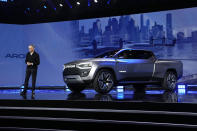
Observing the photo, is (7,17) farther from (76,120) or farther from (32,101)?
(76,120)

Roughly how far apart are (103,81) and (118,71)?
1.93 ft

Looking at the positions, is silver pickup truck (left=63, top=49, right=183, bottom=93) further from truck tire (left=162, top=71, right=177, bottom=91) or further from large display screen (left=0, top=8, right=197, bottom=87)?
large display screen (left=0, top=8, right=197, bottom=87)

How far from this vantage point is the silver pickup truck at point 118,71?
326 inches

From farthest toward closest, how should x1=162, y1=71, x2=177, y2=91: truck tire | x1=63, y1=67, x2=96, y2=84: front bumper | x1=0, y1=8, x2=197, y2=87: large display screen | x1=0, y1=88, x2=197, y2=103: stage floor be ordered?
x1=0, y1=8, x2=197, y2=87: large display screen → x1=162, y1=71, x2=177, y2=91: truck tire → x1=63, y1=67, x2=96, y2=84: front bumper → x1=0, y1=88, x2=197, y2=103: stage floor

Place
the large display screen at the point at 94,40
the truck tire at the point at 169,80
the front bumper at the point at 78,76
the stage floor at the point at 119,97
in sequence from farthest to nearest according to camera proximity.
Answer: the large display screen at the point at 94,40 < the truck tire at the point at 169,80 < the front bumper at the point at 78,76 < the stage floor at the point at 119,97

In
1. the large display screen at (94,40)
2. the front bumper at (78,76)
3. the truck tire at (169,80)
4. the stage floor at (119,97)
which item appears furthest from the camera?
the large display screen at (94,40)

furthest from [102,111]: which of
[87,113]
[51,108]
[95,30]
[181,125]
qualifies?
[95,30]

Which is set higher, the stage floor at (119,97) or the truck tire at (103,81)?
the truck tire at (103,81)

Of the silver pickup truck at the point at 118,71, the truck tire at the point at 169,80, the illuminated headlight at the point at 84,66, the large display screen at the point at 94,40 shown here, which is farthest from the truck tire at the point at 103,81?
the large display screen at the point at 94,40

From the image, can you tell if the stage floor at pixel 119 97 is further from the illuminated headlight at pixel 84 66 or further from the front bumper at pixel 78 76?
the illuminated headlight at pixel 84 66

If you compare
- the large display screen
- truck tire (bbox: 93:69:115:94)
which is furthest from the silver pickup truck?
the large display screen

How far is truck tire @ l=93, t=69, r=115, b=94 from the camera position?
828cm

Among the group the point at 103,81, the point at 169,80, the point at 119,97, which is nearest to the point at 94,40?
the point at 169,80

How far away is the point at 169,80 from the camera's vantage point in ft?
33.1
